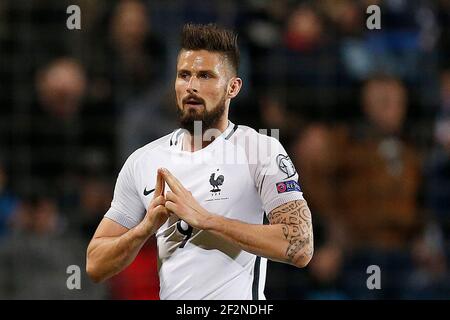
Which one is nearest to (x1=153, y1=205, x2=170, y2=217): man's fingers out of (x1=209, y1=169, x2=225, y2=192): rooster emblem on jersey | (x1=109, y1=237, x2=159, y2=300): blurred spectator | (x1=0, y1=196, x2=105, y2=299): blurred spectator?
(x1=209, y1=169, x2=225, y2=192): rooster emblem on jersey

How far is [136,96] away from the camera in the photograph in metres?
9.05

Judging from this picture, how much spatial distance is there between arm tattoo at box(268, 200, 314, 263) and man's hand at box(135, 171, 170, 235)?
21.2 inches

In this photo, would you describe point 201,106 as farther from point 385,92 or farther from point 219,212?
point 385,92

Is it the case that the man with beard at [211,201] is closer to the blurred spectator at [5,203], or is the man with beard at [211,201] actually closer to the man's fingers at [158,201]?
the man's fingers at [158,201]

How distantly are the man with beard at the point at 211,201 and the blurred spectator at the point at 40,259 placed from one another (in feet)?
9.37

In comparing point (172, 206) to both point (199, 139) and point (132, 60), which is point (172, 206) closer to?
point (199, 139)

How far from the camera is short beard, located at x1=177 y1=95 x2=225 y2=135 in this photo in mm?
5055

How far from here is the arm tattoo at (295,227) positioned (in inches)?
194

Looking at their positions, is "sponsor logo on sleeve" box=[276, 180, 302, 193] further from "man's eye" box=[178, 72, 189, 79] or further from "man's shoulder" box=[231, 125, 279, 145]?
"man's eye" box=[178, 72, 189, 79]

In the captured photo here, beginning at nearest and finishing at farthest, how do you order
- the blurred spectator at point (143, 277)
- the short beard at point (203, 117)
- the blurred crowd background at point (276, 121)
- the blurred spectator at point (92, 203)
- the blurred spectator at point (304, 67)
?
the short beard at point (203, 117), the blurred spectator at point (143, 277), the blurred spectator at point (92, 203), the blurred crowd background at point (276, 121), the blurred spectator at point (304, 67)

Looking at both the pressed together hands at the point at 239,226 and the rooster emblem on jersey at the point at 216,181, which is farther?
the rooster emblem on jersey at the point at 216,181

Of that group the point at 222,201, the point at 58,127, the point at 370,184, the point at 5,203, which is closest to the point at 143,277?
the point at 5,203

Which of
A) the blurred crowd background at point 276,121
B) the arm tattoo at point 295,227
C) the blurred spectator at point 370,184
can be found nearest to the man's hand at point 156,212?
the arm tattoo at point 295,227

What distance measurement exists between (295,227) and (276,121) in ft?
12.9
